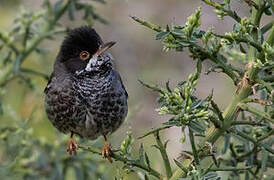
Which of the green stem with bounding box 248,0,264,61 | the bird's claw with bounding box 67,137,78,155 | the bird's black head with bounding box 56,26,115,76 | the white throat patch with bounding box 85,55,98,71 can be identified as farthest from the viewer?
the white throat patch with bounding box 85,55,98,71

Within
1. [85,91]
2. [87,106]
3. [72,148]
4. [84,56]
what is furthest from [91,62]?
[72,148]

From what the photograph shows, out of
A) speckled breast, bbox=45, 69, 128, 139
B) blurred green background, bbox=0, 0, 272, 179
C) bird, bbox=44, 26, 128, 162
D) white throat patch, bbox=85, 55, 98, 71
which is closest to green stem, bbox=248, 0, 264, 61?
bird, bbox=44, 26, 128, 162

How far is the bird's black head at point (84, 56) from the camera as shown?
12.7 ft

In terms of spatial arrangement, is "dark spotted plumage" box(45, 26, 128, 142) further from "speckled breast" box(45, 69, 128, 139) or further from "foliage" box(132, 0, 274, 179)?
"foliage" box(132, 0, 274, 179)

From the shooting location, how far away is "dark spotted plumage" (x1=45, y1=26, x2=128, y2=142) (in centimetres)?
383

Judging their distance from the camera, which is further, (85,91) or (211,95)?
(85,91)

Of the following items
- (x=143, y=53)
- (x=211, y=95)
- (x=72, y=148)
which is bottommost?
(x=72, y=148)

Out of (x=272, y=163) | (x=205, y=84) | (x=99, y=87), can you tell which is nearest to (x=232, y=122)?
(x=272, y=163)

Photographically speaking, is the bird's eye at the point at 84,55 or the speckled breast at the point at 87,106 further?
the bird's eye at the point at 84,55

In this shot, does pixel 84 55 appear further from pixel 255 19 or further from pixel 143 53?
pixel 143 53

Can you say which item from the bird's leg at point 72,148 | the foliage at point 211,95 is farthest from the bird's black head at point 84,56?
the foliage at point 211,95

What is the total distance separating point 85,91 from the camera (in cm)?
387

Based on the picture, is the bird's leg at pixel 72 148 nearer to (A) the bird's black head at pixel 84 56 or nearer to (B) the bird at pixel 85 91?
(B) the bird at pixel 85 91

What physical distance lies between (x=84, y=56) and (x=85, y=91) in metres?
0.26
